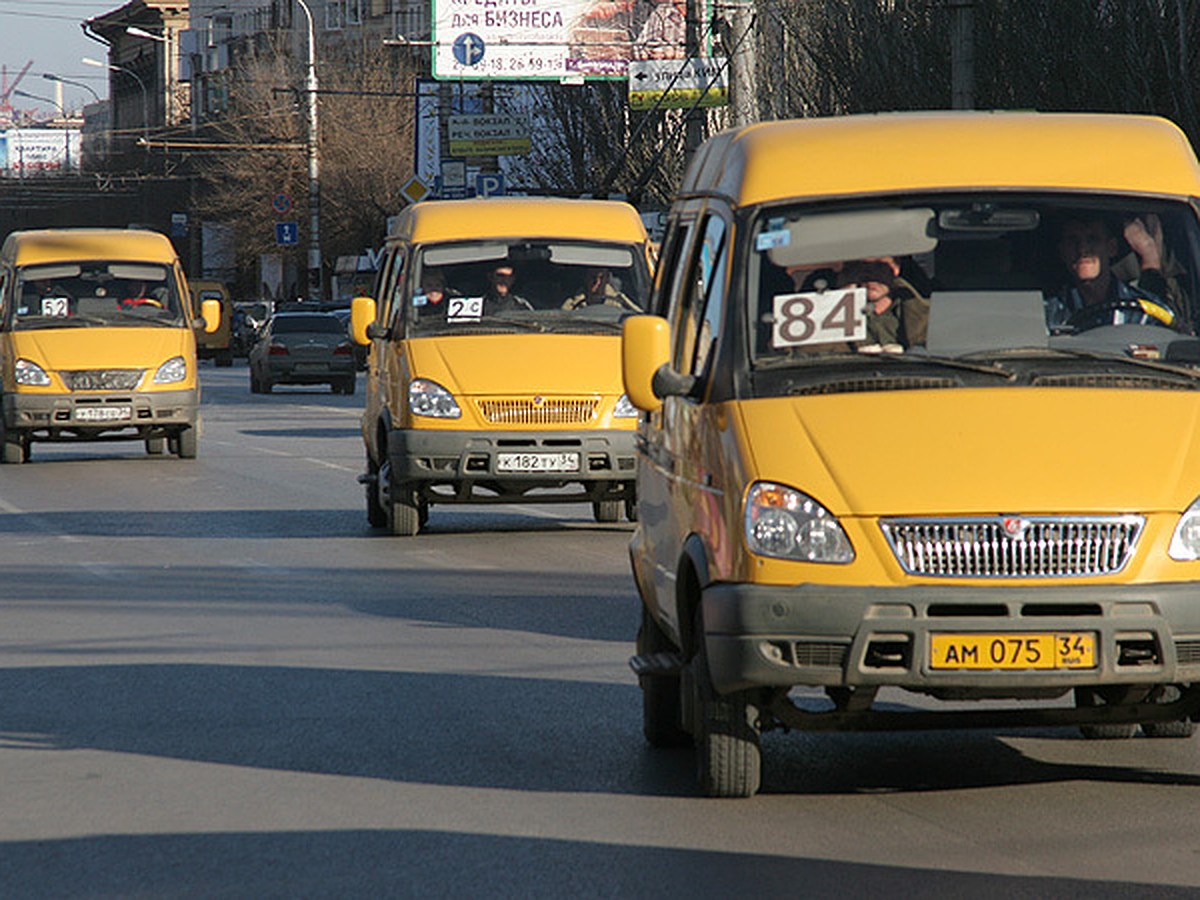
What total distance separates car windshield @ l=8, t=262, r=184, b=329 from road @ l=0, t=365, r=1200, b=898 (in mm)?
11507

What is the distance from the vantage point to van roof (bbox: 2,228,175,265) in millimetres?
26031

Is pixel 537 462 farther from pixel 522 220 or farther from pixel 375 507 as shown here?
pixel 522 220

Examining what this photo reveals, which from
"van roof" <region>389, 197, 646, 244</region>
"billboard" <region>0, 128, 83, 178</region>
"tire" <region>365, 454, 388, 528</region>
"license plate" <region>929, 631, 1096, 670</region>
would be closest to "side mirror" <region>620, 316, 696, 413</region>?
"license plate" <region>929, 631, 1096, 670</region>

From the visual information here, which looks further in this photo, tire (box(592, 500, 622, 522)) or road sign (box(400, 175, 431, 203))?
road sign (box(400, 175, 431, 203))

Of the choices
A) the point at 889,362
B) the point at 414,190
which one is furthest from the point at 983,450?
the point at 414,190

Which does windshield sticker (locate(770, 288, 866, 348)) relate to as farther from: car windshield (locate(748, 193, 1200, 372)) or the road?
the road

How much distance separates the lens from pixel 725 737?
7.46 m

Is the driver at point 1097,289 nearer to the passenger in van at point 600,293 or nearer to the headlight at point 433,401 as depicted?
the headlight at point 433,401

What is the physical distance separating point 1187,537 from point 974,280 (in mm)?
1120

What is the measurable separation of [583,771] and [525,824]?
0.89m

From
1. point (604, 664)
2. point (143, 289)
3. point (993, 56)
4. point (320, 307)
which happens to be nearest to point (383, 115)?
point (320, 307)

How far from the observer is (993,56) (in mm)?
36562

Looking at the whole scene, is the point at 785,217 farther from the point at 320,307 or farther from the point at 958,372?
the point at 320,307

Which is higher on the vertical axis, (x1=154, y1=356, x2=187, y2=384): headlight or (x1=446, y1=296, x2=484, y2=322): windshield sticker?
(x1=446, y1=296, x2=484, y2=322): windshield sticker
